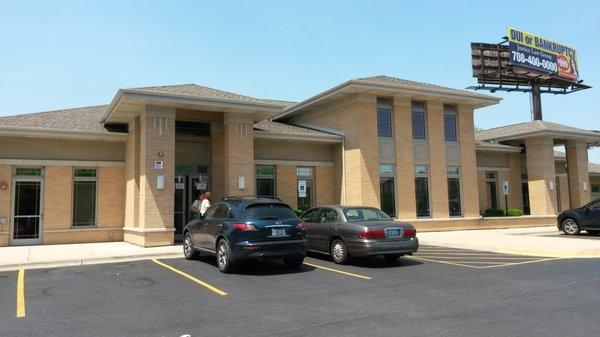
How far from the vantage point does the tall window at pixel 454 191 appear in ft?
71.6

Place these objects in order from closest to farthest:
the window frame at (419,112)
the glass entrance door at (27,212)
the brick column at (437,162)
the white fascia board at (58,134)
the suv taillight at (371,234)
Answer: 1. the suv taillight at (371,234)
2. the white fascia board at (58,134)
3. the glass entrance door at (27,212)
4. the brick column at (437,162)
5. the window frame at (419,112)

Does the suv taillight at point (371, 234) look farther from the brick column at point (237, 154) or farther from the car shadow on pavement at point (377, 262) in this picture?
the brick column at point (237, 154)

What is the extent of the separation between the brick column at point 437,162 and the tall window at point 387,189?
6.48 ft

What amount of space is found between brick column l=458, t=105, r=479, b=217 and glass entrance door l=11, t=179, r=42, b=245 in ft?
56.0

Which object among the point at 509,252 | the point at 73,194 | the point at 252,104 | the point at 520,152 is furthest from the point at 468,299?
the point at 520,152

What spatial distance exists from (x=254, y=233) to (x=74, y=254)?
6.66 m

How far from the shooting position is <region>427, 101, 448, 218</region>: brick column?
21.1 m

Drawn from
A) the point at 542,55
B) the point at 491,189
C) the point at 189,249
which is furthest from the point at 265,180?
the point at 542,55

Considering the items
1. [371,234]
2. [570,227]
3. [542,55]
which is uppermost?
[542,55]

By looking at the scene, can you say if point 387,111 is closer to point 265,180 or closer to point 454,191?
point 454,191

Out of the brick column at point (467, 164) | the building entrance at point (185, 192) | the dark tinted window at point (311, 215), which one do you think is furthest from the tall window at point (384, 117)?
the dark tinted window at point (311, 215)

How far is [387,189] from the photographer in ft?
66.6

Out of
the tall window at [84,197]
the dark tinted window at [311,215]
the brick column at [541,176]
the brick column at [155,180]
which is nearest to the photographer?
the dark tinted window at [311,215]

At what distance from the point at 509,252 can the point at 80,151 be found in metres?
15.1
